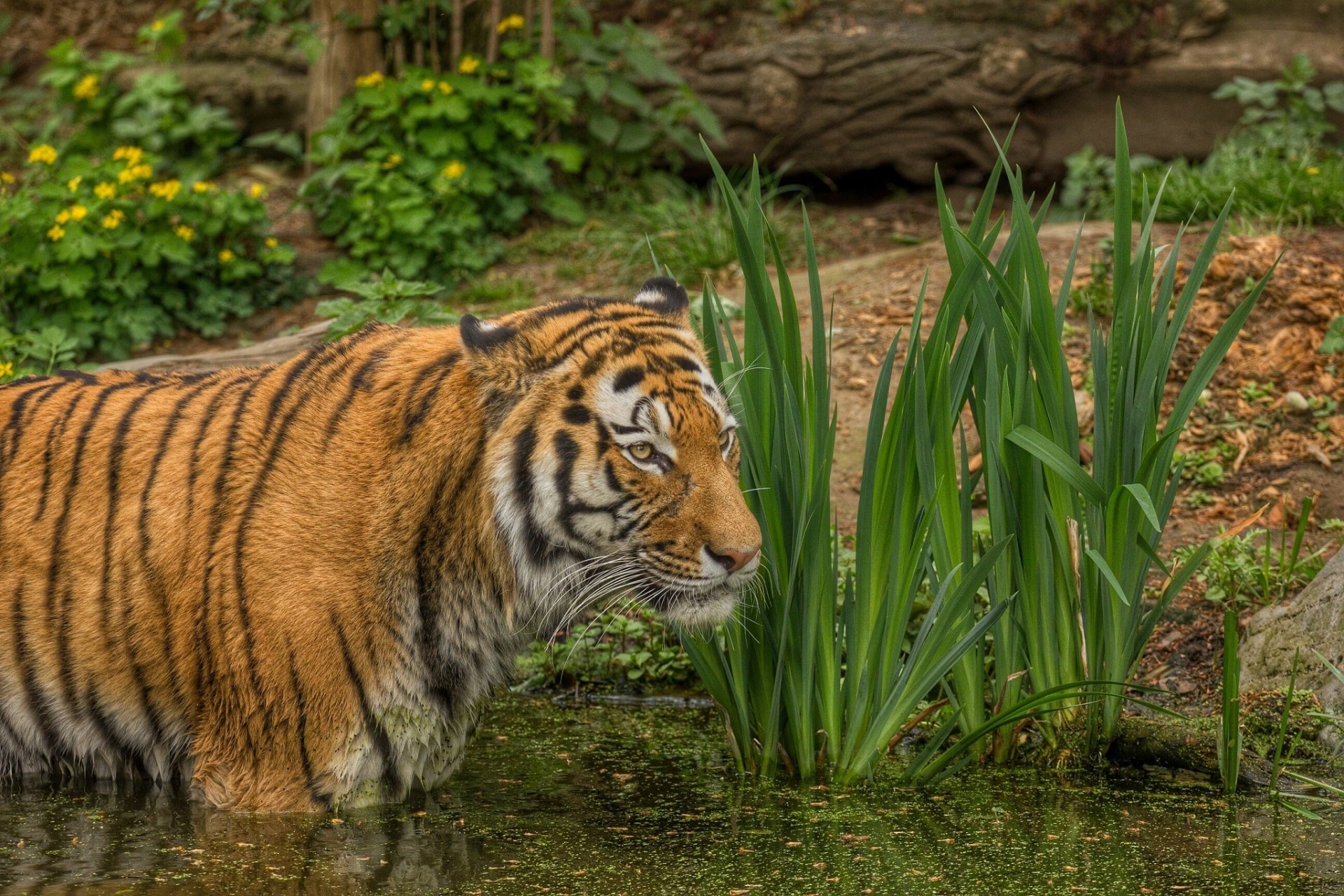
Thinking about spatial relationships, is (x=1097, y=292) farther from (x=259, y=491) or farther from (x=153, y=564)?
(x=153, y=564)

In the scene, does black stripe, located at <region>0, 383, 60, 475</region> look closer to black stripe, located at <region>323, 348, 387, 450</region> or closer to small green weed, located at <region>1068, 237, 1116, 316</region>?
black stripe, located at <region>323, 348, 387, 450</region>

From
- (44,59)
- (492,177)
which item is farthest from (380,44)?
(44,59)

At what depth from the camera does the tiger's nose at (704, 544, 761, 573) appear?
288 cm

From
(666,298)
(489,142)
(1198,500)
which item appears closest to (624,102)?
(489,142)

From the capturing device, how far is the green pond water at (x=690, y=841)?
2.76 metres

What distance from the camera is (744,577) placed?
2.94 meters

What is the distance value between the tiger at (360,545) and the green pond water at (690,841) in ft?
0.40

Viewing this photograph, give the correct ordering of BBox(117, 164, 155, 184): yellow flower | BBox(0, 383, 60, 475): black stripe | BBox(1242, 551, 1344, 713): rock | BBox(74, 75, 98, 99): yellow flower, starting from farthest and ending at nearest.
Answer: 1. BBox(74, 75, 98, 99): yellow flower
2. BBox(117, 164, 155, 184): yellow flower
3. BBox(1242, 551, 1344, 713): rock
4. BBox(0, 383, 60, 475): black stripe

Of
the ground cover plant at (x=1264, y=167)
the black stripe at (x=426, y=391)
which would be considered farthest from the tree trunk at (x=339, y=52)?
the black stripe at (x=426, y=391)

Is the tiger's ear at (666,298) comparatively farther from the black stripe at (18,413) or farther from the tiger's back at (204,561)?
the black stripe at (18,413)

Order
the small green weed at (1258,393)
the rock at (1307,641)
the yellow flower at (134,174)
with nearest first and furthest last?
the rock at (1307,641)
the small green weed at (1258,393)
the yellow flower at (134,174)

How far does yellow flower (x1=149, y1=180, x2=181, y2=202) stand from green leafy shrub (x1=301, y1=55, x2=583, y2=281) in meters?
0.94

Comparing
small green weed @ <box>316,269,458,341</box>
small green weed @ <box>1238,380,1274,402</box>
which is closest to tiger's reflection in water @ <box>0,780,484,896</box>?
small green weed @ <box>316,269,458,341</box>

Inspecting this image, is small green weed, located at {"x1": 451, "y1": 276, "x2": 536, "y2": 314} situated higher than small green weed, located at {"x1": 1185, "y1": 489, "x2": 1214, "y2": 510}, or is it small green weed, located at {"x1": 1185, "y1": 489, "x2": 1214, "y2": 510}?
small green weed, located at {"x1": 451, "y1": 276, "x2": 536, "y2": 314}
